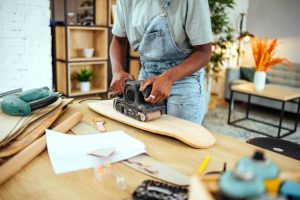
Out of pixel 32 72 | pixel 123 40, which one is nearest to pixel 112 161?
pixel 123 40

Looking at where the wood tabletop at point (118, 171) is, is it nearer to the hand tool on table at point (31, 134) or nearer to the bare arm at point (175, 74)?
the hand tool on table at point (31, 134)

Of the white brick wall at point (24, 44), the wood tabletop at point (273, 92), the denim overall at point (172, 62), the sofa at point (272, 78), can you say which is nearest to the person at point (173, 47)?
the denim overall at point (172, 62)

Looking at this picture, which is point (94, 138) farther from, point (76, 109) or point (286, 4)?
point (286, 4)

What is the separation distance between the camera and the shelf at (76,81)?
11.8ft

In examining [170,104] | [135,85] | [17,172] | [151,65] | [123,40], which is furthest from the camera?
[123,40]

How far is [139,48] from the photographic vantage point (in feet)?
4.73

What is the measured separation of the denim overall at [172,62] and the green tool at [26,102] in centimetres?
50

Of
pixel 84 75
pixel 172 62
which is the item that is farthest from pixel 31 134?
pixel 84 75

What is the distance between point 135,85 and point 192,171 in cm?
45

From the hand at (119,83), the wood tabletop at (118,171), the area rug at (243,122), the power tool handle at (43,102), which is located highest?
the hand at (119,83)

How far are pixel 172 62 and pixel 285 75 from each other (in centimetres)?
422

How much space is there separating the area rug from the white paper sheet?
279 cm

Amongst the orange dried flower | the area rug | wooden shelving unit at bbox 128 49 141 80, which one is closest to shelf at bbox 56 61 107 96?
wooden shelving unit at bbox 128 49 141 80

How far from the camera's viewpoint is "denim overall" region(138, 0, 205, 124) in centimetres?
130
